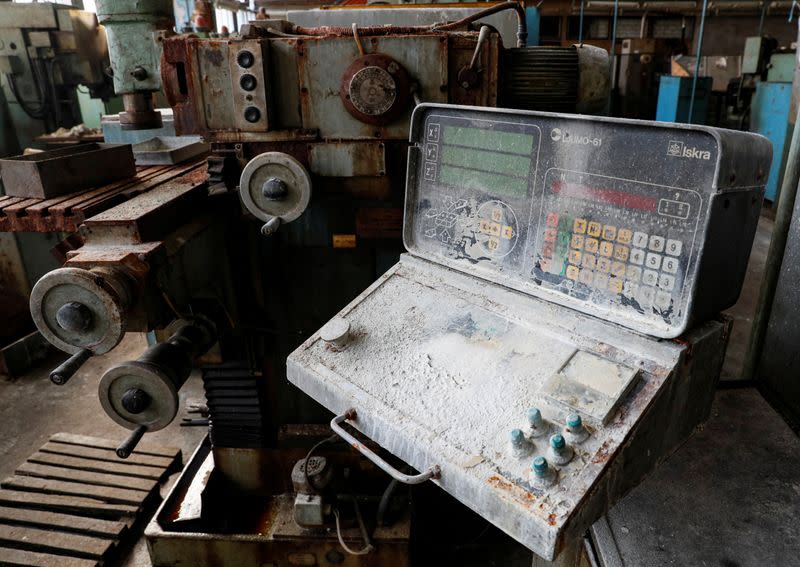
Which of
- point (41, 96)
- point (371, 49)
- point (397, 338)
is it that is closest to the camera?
point (397, 338)

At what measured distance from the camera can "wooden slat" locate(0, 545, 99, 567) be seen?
1.75 m

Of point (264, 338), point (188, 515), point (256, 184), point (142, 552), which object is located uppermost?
point (256, 184)

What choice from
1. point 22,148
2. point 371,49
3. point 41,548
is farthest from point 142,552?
point 22,148

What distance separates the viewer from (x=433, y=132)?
3.51 feet

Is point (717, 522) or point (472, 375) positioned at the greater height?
point (472, 375)

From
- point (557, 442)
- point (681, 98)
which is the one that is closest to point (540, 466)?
point (557, 442)

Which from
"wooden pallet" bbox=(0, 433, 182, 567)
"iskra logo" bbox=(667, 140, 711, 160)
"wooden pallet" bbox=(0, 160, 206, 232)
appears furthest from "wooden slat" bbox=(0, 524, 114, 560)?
"iskra logo" bbox=(667, 140, 711, 160)

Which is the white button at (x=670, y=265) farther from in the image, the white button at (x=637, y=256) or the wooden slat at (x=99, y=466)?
the wooden slat at (x=99, y=466)

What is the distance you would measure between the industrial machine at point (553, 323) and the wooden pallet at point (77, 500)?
52.9 inches

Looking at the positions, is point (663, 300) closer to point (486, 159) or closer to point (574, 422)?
point (574, 422)

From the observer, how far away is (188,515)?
1.59 metres

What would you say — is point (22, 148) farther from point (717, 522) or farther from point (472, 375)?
point (717, 522)

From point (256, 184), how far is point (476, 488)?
84 cm

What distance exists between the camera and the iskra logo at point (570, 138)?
0.84 m
